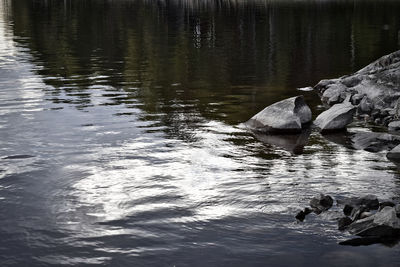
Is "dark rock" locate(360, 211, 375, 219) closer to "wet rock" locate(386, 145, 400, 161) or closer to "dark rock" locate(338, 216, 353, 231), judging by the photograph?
"dark rock" locate(338, 216, 353, 231)

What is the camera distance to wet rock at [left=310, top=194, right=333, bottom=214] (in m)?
11.4

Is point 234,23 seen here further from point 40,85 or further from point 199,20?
point 40,85

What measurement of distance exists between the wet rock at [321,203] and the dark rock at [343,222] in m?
0.70

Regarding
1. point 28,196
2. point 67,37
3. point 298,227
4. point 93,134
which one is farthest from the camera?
point 67,37

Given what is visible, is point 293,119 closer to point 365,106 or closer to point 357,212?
point 365,106

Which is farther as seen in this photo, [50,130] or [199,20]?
[199,20]

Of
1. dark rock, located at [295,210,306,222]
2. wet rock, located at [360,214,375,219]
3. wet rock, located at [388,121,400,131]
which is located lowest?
wet rock, located at [388,121,400,131]

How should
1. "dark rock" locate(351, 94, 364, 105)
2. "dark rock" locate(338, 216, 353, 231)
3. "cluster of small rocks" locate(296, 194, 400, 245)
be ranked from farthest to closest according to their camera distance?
"dark rock" locate(351, 94, 364, 105), "dark rock" locate(338, 216, 353, 231), "cluster of small rocks" locate(296, 194, 400, 245)

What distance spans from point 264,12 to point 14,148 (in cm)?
6717

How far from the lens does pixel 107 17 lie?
7344cm

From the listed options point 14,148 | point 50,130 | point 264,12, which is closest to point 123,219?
point 14,148

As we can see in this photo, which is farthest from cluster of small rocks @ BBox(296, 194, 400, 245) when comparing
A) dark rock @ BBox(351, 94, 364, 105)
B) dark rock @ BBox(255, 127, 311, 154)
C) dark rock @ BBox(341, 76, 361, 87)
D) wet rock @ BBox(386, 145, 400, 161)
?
dark rock @ BBox(341, 76, 361, 87)

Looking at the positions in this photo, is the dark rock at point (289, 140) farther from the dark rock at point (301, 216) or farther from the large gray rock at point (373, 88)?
the dark rock at point (301, 216)

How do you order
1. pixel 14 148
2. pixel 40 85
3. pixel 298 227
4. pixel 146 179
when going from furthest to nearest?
pixel 40 85, pixel 14 148, pixel 146 179, pixel 298 227
